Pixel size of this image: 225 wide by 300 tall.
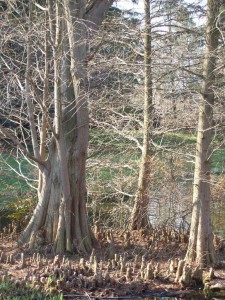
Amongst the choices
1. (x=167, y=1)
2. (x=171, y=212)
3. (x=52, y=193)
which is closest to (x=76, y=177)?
(x=52, y=193)

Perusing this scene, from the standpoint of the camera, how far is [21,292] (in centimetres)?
816

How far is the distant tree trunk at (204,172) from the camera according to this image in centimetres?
990

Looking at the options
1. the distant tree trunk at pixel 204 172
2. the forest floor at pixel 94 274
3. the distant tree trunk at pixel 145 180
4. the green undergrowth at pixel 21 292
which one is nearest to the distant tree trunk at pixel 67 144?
the forest floor at pixel 94 274

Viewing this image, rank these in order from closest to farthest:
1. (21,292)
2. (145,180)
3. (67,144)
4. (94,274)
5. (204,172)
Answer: (21,292)
(94,274)
(204,172)
(67,144)
(145,180)

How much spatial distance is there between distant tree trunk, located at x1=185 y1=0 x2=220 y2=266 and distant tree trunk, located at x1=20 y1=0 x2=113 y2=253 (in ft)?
7.40

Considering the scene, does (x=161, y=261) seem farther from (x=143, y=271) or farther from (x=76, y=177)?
(x=76, y=177)

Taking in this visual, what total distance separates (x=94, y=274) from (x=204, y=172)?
2869mm

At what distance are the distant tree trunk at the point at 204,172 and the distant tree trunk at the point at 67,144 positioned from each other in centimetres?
225

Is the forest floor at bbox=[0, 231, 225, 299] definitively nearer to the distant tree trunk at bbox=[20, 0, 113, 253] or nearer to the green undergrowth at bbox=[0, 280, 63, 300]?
the green undergrowth at bbox=[0, 280, 63, 300]

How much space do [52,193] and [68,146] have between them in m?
1.02

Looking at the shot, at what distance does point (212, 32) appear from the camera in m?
9.94

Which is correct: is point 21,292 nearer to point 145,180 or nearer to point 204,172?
point 204,172

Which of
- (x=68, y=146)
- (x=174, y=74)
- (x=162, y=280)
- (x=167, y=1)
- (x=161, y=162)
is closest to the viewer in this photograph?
(x=162, y=280)

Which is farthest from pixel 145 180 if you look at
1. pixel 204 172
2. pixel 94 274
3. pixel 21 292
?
pixel 21 292
